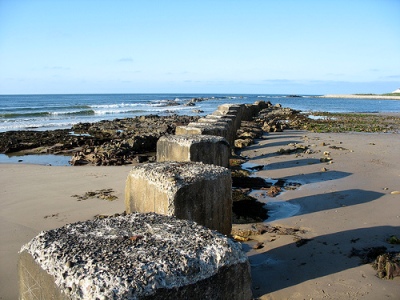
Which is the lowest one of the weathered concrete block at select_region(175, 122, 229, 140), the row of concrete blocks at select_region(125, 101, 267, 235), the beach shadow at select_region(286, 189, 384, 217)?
the beach shadow at select_region(286, 189, 384, 217)

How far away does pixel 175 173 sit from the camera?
4.18m

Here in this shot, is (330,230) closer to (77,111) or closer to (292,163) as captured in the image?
(292,163)

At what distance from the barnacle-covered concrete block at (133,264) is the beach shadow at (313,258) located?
5.08 ft

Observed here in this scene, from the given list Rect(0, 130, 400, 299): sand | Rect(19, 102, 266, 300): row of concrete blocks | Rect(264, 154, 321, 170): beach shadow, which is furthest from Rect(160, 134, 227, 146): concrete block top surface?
Rect(19, 102, 266, 300): row of concrete blocks

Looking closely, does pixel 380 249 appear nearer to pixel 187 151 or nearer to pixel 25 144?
pixel 187 151

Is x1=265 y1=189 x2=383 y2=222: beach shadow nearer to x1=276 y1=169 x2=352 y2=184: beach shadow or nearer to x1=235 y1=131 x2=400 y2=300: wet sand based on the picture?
x1=235 y1=131 x2=400 y2=300: wet sand

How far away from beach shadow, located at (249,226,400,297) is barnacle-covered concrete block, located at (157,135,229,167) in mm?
2205

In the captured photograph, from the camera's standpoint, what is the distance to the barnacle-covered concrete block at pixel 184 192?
12.8 ft

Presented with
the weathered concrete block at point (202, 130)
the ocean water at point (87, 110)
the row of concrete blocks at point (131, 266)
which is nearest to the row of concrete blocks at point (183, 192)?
the row of concrete blocks at point (131, 266)

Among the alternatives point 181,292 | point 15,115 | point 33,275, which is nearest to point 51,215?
point 33,275

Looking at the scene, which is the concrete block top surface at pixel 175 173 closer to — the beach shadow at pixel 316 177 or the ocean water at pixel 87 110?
the beach shadow at pixel 316 177

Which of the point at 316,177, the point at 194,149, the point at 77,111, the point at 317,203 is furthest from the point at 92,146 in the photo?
the point at 77,111

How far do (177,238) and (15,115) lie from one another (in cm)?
3495

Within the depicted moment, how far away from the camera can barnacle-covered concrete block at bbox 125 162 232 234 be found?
3.89 meters
